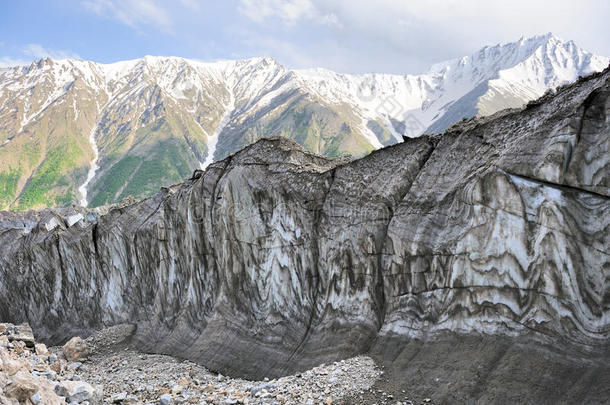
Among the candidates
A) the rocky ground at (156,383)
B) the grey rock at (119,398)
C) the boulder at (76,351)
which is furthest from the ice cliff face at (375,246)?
the grey rock at (119,398)

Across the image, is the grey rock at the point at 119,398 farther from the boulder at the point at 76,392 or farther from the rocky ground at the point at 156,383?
the boulder at the point at 76,392

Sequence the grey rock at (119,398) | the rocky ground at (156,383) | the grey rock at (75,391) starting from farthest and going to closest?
1. the grey rock at (119,398)
2. the grey rock at (75,391)
3. the rocky ground at (156,383)

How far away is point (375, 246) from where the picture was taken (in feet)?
60.5

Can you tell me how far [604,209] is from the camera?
12.4 m

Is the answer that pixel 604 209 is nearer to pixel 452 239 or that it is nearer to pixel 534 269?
pixel 534 269

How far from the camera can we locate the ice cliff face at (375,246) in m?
12.9

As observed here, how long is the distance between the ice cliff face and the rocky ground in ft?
4.70

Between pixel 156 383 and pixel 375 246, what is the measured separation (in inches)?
423

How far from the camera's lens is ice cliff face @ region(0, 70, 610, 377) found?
12883mm

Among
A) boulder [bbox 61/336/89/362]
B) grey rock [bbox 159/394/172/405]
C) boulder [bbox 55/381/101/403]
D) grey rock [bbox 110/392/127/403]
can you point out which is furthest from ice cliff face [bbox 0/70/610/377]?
boulder [bbox 55/381/101/403]

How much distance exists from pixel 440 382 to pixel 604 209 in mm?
6617

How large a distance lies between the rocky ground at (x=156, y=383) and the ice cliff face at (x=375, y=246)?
56.5 inches

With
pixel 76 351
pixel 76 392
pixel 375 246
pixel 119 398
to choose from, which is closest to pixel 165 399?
pixel 119 398

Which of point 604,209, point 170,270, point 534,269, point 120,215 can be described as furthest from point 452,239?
point 120,215
